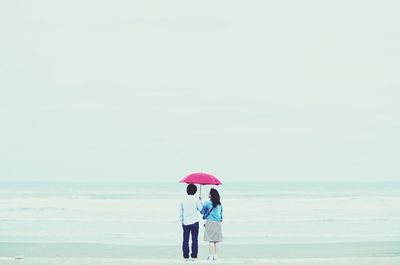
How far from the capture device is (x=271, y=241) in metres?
16.2

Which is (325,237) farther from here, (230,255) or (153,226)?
(153,226)

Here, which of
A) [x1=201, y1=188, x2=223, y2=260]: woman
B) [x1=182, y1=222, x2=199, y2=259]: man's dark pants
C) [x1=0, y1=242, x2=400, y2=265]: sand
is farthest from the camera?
[x1=0, y1=242, x2=400, y2=265]: sand

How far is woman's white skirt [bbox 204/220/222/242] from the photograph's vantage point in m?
10.9

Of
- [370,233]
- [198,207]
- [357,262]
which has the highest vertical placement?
[370,233]

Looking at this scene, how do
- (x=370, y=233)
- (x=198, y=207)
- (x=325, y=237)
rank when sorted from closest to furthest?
(x=198, y=207) → (x=325, y=237) → (x=370, y=233)

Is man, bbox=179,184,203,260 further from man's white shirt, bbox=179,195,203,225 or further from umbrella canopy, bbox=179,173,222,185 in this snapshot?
umbrella canopy, bbox=179,173,222,185

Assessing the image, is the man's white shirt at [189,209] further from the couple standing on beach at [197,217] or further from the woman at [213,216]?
the woman at [213,216]

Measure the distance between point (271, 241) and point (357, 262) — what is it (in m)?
5.72

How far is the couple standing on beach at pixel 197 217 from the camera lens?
1039 cm

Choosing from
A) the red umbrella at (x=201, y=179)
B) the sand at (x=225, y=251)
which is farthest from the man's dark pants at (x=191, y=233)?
the sand at (x=225, y=251)

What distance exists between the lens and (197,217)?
10492 millimetres

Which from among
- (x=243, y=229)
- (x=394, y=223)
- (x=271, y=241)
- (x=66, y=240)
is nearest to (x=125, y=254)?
(x=66, y=240)

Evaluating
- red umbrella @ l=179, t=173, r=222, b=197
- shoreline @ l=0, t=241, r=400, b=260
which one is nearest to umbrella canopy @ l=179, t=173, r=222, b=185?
red umbrella @ l=179, t=173, r=222, b=197

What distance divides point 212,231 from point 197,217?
63 centimetres
